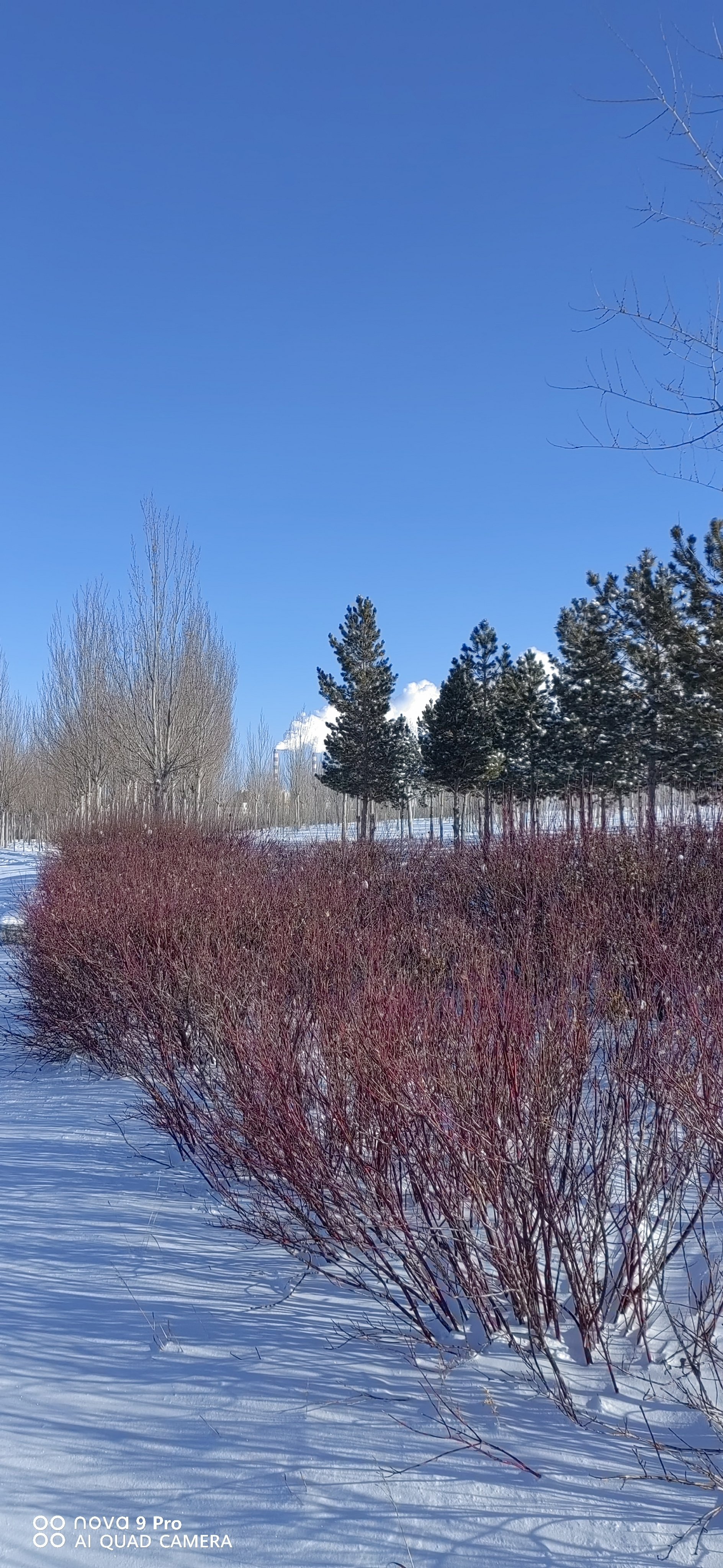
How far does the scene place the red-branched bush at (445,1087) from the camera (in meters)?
2.51

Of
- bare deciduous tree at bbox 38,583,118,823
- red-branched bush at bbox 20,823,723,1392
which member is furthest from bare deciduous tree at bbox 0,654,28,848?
red-branched bush at bbox 20,823,723,1392

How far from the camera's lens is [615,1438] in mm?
2113

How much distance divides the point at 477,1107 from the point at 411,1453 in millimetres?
846

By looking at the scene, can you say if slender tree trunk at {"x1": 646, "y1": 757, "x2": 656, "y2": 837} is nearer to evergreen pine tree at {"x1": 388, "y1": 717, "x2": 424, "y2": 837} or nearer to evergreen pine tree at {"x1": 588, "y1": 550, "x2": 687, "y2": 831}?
evergreen pine tree at {"x1": 588, "y1": 550, "x2": 687, "y2": 831}

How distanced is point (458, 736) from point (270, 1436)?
83.3 ft

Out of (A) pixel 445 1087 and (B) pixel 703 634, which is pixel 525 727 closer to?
(B) pixel 703 634

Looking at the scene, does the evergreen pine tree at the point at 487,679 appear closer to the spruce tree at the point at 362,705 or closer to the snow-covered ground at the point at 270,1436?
the spruce tree at the point at 362,705

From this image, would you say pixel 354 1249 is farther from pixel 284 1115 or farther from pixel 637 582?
pixel 637 582

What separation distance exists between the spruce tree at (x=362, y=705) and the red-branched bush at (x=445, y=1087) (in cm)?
2189

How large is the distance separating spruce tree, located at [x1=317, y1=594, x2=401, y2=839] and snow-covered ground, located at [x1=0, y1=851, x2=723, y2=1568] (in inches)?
995

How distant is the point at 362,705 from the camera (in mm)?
28312

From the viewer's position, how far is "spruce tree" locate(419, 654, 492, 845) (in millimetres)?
27000

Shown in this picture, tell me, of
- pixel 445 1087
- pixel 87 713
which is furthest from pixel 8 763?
pixel 445 1087

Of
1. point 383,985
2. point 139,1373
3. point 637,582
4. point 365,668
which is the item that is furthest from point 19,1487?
point 365,668
